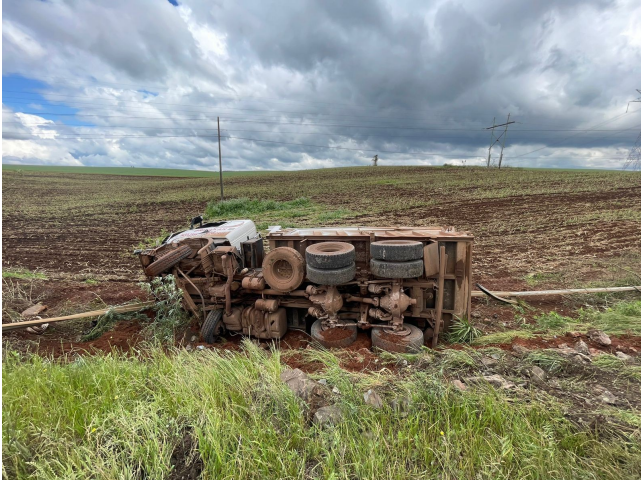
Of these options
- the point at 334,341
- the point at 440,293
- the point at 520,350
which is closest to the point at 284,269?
the point at 334,341

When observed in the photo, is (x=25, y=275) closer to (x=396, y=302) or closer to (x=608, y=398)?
(x=396, y=302)

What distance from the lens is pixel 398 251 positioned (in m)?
4.16

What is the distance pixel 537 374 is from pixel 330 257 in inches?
101

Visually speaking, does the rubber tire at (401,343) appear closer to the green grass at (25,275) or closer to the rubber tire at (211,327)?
the rubber tire at (211,327)

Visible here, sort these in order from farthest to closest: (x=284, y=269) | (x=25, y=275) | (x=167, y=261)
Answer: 1. (x=25, y=275)
2. (x=167, y=261)
3. (x=284, y=269)

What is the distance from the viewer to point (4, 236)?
15383 millimetres

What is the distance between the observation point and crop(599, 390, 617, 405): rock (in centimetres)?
262

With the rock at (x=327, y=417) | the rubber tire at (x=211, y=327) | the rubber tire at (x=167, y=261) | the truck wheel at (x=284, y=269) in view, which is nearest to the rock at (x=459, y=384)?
the rock at (x=327, y=417)

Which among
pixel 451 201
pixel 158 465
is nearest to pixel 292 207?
pixel 451 201

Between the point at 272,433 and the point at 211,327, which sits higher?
the point at 272,433

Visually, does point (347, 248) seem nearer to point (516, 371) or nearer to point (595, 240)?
point (516, 371)

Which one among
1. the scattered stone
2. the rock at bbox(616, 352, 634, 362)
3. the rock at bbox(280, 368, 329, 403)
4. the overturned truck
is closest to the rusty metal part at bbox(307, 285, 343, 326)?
the overturned truck

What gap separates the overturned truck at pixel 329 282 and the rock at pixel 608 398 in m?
1.88

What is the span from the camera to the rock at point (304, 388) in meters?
2.76
